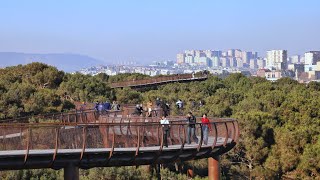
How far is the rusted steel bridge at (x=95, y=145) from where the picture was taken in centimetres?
1431

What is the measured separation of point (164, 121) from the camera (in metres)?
17.3

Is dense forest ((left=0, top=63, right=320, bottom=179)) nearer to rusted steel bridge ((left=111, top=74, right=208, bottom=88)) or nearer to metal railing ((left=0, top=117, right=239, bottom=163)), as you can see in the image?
metal railing ((left=0, top=117, right=239, bottom=163))

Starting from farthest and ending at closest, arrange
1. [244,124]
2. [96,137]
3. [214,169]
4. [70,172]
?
[244,124]
[214,169]
[96,137]
[70,172]

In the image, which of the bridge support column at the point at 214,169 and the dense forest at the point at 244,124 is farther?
the dense forest at the point at 244,124

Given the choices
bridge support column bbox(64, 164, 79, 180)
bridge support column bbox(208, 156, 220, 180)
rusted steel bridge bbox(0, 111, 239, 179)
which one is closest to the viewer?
rusted steel bridge bbox(0, 111, 239, 179)

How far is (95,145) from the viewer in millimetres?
15992

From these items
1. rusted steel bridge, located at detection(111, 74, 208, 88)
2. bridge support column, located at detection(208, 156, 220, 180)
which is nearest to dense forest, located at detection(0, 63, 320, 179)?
bridge support column, located at detection(208, 156, 220, 180)

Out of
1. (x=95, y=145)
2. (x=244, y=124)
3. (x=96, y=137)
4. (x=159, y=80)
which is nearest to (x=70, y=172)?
(x=95, y=145)

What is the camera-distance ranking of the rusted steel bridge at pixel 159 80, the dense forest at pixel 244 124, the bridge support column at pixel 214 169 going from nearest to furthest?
the bridge support column at pixel 214 169
the dense forest at pixel 244 124
the rusted steel bridge at pixel 159 80

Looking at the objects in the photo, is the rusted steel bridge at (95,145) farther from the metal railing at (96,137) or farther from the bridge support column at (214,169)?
the bridge support column at (214,169)

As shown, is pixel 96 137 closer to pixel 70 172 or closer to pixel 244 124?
pixel 70 172

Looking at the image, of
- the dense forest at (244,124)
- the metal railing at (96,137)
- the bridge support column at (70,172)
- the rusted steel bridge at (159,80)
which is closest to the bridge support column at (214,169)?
the metal railing at (96,137)

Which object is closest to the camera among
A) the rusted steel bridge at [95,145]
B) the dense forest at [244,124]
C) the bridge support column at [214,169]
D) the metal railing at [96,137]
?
the rusted steel bridge at [95,145]

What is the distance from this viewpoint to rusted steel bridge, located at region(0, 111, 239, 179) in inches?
564
